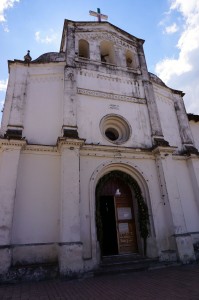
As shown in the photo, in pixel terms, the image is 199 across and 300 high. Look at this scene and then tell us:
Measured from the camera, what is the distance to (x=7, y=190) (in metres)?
8.40

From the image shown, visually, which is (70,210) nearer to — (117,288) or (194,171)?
(117,288)

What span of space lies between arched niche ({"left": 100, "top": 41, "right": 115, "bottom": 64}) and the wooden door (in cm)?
889

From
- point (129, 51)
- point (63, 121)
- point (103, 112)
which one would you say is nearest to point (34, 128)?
point (63, 121)

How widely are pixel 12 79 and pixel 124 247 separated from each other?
32.4 ft

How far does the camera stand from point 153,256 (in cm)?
941

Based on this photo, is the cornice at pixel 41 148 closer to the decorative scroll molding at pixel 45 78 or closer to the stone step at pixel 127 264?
the decorative scroll molding at pixel 45 78

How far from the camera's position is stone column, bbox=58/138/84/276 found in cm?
778

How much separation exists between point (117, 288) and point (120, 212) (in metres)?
4.51

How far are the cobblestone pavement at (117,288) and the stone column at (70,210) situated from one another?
59 centimetres

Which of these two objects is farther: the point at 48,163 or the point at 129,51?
the point at 129,51

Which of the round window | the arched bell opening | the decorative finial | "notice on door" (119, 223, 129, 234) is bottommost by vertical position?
"notice on door" (119, 223, 129, 234)

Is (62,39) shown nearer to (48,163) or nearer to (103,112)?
(103,112)

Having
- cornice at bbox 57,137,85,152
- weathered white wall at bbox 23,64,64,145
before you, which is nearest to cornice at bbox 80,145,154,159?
cornice at bbox 57,137,85,152

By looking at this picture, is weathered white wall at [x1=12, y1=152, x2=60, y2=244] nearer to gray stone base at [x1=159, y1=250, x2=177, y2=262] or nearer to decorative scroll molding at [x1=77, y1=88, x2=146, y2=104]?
decorative scroll molding at [x1=77, y1=88, x2=146, y2=104]
